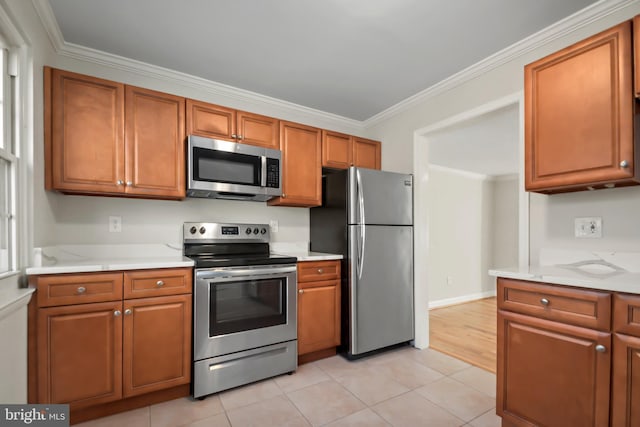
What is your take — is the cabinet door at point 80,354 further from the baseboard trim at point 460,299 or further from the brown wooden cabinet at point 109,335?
the baseboard trim at point 460,299

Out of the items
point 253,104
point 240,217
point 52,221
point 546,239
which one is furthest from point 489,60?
point 52,221

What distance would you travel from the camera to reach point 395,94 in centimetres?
295

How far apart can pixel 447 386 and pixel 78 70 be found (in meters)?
3.52

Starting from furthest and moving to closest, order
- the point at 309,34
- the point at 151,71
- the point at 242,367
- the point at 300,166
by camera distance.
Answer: the point at 300,166 < the point at 151,71 < the point at 242,367 < the point at 309,34

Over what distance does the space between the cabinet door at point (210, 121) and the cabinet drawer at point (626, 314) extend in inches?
100

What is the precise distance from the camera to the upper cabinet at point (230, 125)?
2.39m

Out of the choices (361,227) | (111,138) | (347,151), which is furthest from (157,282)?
(347,151)

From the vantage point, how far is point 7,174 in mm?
1559

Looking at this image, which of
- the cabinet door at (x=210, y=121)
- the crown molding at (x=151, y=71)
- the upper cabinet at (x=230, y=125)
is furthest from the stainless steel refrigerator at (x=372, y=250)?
the cabinet door at (x=210, y=121)

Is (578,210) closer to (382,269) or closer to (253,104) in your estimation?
(382,269)

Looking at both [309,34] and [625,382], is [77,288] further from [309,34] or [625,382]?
[625,382]

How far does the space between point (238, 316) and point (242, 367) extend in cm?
35

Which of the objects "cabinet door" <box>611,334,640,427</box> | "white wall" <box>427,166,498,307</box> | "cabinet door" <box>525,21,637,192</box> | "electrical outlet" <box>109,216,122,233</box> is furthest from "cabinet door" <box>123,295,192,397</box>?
"white wall" <box>427,166,498,307</box>

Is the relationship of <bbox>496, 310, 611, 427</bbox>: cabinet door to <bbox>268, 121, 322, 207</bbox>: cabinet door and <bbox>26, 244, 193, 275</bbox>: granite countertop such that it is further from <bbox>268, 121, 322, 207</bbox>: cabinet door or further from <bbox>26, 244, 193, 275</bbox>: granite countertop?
<bbox>26, 244, 193, 275</bbox>: granite countertop
